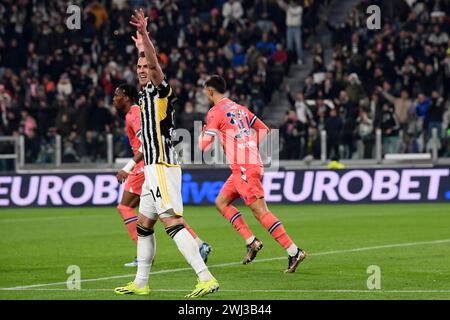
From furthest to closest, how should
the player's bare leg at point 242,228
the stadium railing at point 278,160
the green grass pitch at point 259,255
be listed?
the stadium railing at point 278,160
the player's bare leg at point 242,228
the green grass pitch at point 259,255

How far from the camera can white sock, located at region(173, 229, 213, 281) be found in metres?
10.5

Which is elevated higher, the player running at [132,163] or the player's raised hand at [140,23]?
the player's raised hand at [140,23]

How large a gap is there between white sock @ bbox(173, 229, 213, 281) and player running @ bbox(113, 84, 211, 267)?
296 centimetres

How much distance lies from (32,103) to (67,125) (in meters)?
2.27

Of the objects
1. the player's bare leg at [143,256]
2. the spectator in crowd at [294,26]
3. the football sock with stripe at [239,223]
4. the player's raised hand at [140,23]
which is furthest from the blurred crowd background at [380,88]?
the player's raised hand at [140,23]

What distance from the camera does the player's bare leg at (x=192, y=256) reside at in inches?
411

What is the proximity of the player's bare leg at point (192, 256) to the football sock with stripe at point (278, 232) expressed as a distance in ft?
8.17

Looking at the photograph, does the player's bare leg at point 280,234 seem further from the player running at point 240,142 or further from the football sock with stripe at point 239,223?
the football sock with stripe at point 239,223

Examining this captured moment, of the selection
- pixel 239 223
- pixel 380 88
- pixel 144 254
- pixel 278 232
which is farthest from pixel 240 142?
pixel 380 88

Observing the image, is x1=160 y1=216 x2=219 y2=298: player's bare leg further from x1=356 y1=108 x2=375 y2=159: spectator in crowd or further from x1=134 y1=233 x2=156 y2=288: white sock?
x1=356 y1=108 x2=375 y2=159: spectator in crowd

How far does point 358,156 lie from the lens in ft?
85.0

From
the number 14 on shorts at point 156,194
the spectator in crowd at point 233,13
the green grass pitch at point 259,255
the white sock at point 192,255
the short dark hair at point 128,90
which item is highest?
the spectator in crowd at point 233,13

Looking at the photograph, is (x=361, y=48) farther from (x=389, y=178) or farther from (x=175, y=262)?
(x=175, y=262)
